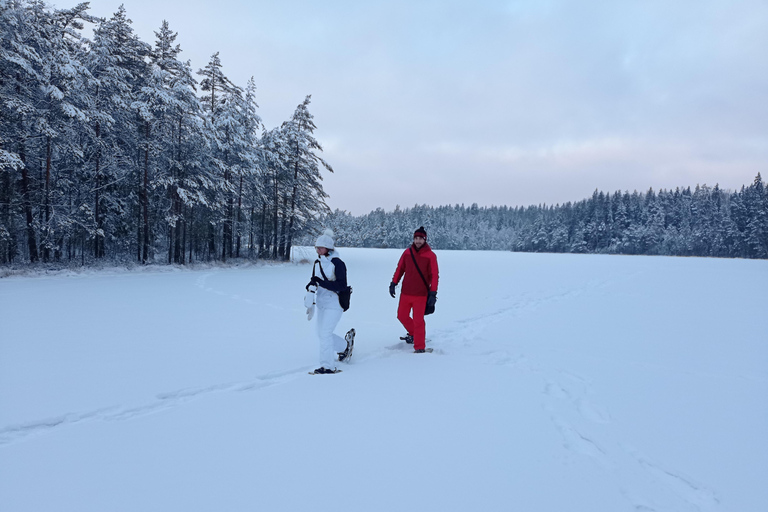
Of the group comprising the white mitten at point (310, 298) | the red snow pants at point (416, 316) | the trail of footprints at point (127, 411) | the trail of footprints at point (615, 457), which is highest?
the white mitten at point (310, 298)

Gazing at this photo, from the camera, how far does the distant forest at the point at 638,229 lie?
3135 inches

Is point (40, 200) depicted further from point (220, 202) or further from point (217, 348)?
point (217, 348)

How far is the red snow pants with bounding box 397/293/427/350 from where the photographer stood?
6609 mm

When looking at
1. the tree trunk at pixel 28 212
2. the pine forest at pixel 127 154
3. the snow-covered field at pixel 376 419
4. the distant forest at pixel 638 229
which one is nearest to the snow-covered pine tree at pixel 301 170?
the pine forest at pixel 127 154

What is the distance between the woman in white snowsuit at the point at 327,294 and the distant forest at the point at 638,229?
5922 centimetres

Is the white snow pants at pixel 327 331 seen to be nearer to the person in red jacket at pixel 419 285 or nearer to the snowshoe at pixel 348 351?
the snowshoe at pixel 348 351

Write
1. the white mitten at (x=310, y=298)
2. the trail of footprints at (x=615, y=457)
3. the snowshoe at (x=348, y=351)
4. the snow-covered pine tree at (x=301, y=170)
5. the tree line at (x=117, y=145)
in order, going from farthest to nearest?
1. the snow-covered pine tree at (x=301, y=170)
2. the tree line at (x=117, y=145)
3. the snowshoe at (x=348, y=351)
4. the white mitten at (x=310, y=298)
5. the trail of footprints at (x=615, y=457)

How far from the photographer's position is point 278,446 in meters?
3.29

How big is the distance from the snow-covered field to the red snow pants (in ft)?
1.12

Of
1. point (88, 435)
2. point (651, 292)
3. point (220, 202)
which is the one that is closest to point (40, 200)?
point (220, 202)

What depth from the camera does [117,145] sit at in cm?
1988

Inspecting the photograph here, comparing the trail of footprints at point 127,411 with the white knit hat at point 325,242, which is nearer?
the trail of footprints at point 127,411

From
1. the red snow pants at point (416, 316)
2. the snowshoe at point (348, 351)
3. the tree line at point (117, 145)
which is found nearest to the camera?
the snowshoe at point (348, 351)

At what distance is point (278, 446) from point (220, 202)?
2493cm
